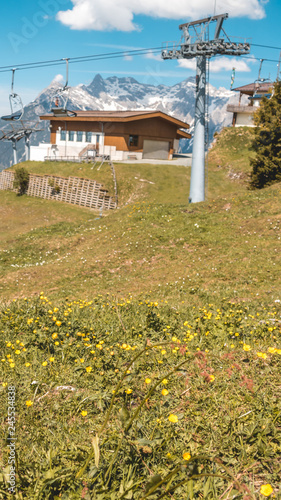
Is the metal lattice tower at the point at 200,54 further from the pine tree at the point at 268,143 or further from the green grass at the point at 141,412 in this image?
the green grass at the point at 141,412

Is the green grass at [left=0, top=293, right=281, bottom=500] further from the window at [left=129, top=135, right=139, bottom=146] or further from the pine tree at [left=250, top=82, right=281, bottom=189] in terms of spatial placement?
the window at [left=129, top=135, right=139, bottom=146]

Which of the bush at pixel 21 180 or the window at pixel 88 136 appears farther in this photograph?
the window at pixel 88 136

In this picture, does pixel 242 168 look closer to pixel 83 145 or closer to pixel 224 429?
pixel 83 145

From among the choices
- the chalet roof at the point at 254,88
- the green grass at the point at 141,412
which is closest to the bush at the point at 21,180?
the green grass at the point at 141,412

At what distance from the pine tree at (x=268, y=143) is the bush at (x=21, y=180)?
2652cm

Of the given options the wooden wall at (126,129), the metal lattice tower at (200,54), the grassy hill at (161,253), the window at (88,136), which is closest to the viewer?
the grassy hill at (161,253)

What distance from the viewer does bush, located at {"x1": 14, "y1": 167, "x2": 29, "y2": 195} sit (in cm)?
4147

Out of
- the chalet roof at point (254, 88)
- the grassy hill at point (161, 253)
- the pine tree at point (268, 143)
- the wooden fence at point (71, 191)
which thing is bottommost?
the grassy hill at point (161, 253)

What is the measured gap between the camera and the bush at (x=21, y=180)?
41.5 m

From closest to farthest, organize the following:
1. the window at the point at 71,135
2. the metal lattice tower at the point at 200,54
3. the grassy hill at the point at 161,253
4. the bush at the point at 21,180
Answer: the grassy hill at the point at 161,253 → the metal lattice tower at the point at 200,54 → the bush at the point at 21,180 → the window at the point at 71,135

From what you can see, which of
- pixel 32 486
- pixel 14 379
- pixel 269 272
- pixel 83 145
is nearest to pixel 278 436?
pixel 32 486

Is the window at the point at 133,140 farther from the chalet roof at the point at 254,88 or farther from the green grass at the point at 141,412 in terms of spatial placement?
the green grass at the point at 141,412

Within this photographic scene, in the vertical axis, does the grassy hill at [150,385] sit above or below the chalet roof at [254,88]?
below

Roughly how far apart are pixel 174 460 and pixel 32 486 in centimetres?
120
